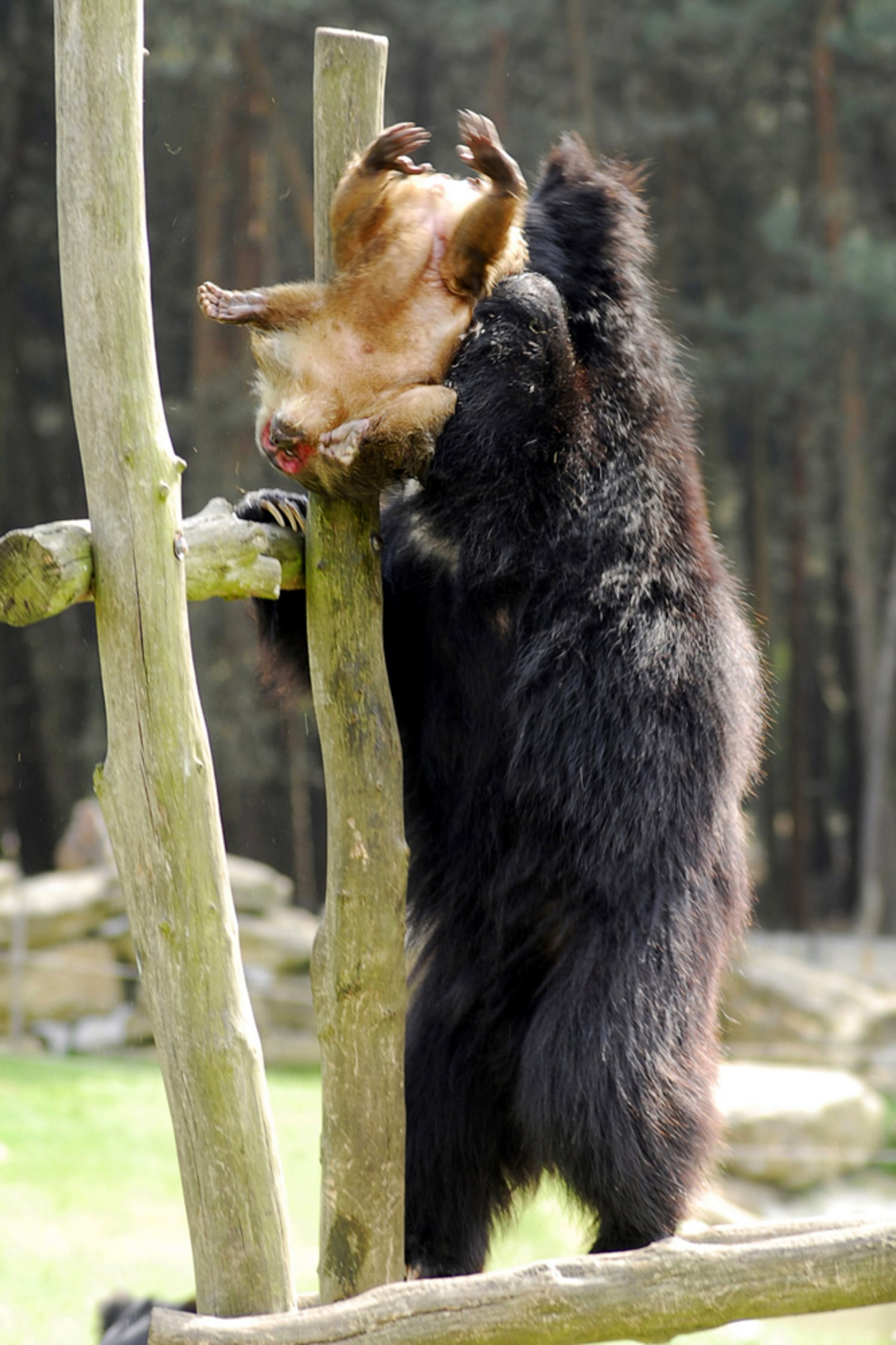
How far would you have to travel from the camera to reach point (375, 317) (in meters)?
2.52

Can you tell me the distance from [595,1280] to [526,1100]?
1.57 ft

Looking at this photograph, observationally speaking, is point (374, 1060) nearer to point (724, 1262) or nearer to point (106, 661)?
point (724, 1262)

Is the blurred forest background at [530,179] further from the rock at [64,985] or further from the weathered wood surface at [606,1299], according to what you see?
the weathered wood surface at [606,1299]

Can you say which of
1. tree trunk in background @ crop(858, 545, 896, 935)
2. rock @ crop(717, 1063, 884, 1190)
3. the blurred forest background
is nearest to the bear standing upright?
rock @ crop(717, 1063, 884, 1190)

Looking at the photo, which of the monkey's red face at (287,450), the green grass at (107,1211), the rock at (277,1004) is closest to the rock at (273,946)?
the rock at (277,1004)

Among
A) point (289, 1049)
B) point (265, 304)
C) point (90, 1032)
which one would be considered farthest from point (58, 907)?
point (265, 304)

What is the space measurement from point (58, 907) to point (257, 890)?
1.45m

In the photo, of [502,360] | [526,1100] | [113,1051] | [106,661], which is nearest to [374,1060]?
[526,1100]

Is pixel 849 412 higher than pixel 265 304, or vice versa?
pixel 265 304

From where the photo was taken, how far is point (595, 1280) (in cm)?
219

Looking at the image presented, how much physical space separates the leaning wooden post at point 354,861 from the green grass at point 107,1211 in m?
2.46

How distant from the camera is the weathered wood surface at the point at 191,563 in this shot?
2.24 meters

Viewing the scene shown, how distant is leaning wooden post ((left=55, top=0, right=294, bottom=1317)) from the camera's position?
7.63 ft

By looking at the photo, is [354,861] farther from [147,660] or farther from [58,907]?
[58,907]
